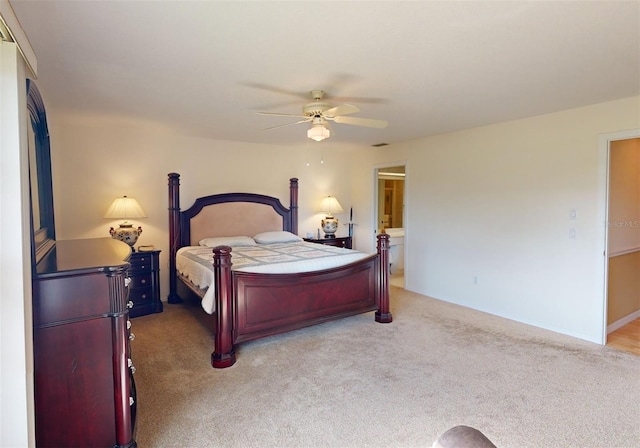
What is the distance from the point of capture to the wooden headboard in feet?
16.3

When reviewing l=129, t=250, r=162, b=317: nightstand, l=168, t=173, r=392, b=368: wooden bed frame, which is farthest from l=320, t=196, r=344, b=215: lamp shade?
l=129, t=250, r=162, b=317: nightstand

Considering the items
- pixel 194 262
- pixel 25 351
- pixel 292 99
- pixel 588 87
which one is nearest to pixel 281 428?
pixel 25 351

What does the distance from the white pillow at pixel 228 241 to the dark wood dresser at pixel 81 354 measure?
2907 mm

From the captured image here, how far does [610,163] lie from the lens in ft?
12.0

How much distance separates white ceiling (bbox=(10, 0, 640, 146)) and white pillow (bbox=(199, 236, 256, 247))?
5.77 feet

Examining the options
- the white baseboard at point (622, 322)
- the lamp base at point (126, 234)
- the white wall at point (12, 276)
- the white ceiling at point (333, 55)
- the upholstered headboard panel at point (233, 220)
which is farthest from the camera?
the upholstered headboard panel at point (233, 220)

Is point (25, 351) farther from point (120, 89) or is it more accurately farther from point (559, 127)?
point (559, 127)

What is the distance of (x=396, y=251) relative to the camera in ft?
23.3

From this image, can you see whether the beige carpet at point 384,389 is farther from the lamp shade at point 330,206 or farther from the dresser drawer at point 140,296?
the lamp shade at point 330,206

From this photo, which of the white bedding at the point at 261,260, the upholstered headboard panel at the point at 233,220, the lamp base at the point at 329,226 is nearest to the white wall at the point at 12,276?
the white bedding at the point at 261,260

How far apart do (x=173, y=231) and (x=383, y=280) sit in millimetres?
2930

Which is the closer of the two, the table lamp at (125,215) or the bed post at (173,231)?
the table lamp at (125,215)

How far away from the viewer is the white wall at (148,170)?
4.42 meters

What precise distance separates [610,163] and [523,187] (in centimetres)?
81
